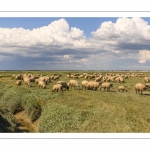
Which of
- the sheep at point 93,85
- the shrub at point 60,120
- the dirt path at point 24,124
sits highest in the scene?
the sheep at point 93,85

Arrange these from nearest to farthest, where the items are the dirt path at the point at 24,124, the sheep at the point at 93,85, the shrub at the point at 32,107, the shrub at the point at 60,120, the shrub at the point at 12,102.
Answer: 1. the shrub at the point at 60,120
2. the dirt path at the point at 24,124
3. the shrub at the point at 32,107
4. the shrub at the point at 12,102
5. the sheep at the point at 93,85

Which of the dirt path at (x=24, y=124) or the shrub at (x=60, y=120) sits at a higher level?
the shrub at (x=60, y=120)

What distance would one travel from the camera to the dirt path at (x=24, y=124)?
30.6 m

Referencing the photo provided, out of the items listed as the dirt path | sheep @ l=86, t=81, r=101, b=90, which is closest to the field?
the dirt path

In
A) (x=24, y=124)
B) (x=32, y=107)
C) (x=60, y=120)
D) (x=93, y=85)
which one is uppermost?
(x=93, y=85)

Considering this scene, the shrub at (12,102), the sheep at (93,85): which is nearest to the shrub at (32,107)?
the shrub at (12,102)

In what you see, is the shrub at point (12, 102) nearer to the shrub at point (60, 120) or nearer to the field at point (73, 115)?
the field at point (73, 115)

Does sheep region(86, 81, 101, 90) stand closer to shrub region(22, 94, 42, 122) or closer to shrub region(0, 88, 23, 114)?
shrub region(22, 94, 42, 122)

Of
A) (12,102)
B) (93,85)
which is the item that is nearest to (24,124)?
(12,102)

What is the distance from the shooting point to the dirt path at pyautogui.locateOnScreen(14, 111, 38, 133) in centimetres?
3064

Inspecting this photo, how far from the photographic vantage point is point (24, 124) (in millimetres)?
33281

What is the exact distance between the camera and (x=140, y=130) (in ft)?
77.3

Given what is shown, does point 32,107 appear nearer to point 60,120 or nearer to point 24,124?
point 24,124
